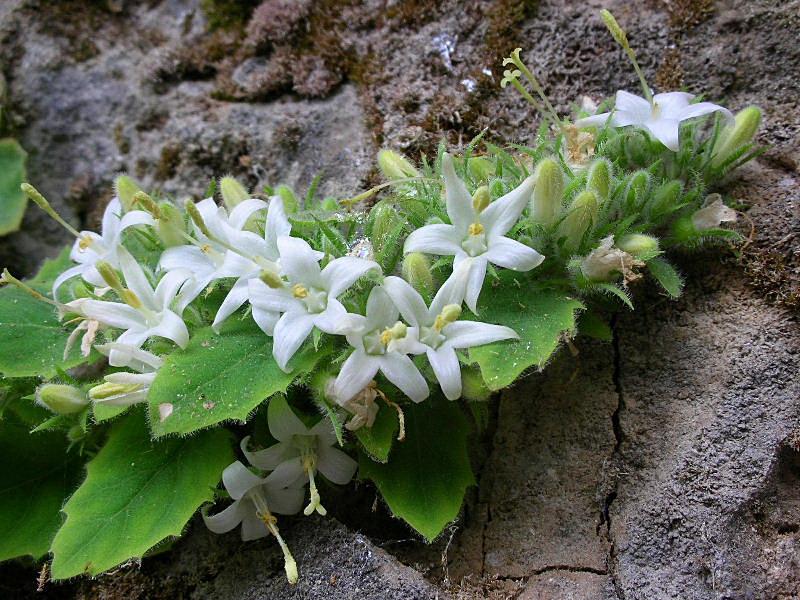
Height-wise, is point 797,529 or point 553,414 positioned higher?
point 553,414

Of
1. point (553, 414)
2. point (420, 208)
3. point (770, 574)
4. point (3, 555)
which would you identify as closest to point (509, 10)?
point (420, 208)

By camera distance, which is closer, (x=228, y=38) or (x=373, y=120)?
(x=373, y=120)

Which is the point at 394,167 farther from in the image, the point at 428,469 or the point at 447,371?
the point at 428,469

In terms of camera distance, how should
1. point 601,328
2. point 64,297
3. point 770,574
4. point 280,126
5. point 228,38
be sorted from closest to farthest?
point 770,574 → point 601,328 → point 64,297 → point 280,126 → point 228,38

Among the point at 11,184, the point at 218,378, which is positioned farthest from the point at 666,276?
the point at 11,184

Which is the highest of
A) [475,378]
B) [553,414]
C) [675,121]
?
[675,121]

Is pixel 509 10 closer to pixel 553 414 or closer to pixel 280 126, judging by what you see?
pixel 280 126
